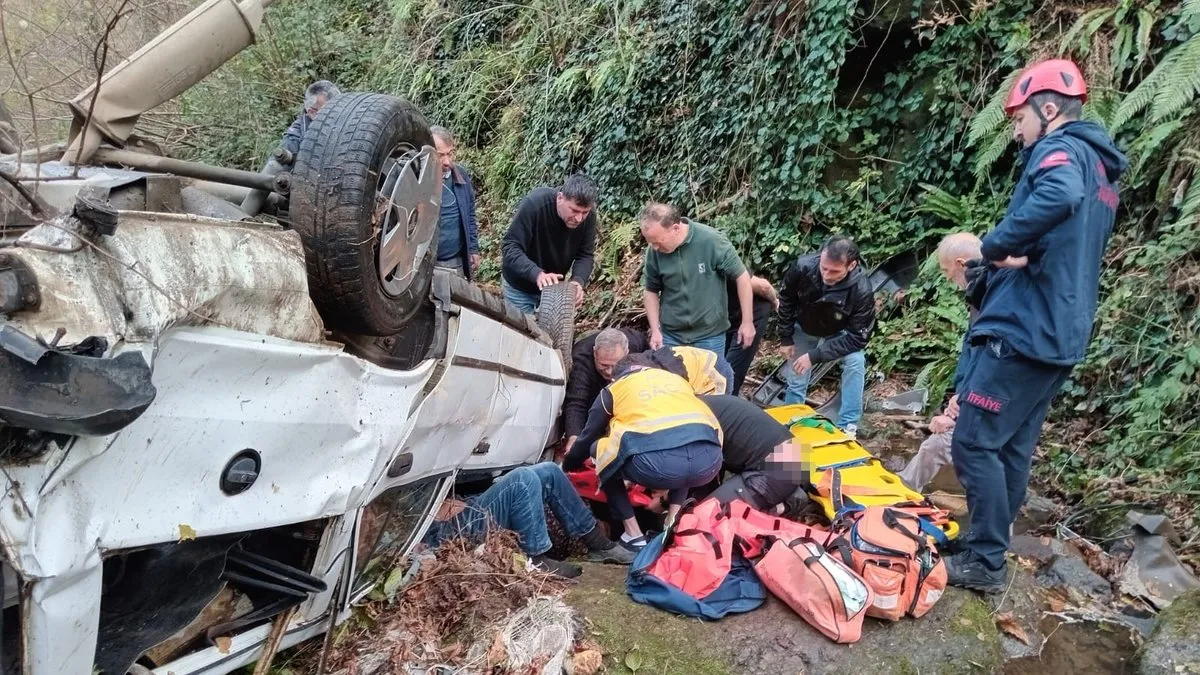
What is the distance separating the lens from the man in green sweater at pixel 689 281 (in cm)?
457

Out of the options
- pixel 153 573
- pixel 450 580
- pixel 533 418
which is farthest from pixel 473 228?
pixel 153 573

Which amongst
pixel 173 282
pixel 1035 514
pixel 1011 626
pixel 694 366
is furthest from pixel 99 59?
pixel 1035 514

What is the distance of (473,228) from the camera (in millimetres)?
5246

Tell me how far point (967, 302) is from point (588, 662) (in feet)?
7.82

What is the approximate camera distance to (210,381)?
1578 millimetres

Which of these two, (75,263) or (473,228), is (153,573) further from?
(473,228)

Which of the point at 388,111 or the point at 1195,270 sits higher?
the point at 388,111

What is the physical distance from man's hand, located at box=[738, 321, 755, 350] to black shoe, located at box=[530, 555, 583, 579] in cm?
219

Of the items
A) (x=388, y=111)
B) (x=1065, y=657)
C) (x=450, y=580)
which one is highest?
(x=388, y=111)

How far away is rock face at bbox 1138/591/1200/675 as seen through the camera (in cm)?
265

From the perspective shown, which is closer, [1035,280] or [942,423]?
[1035,280]

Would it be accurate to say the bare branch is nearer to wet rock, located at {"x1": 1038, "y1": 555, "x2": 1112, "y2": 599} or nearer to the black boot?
the black boot

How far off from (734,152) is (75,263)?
20.7 ft

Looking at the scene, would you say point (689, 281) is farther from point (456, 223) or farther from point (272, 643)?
point (272, 643)
